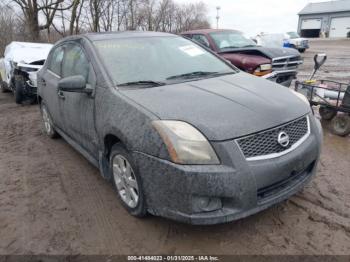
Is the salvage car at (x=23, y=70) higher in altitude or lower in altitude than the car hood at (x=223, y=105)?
lower

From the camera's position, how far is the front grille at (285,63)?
689 cm

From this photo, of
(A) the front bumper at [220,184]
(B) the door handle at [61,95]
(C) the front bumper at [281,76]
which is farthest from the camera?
(C) the front bumper at [281,76]

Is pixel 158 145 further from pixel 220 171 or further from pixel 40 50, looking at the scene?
pixel 40 50

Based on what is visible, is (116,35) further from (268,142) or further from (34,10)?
(34,10)

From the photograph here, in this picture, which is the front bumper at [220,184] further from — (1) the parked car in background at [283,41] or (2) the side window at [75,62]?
(1) the parked car in background at [283,41]

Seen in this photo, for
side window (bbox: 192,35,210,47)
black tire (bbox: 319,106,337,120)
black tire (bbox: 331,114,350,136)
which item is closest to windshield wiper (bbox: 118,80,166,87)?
black tire (bbox: 331,114,350,136)

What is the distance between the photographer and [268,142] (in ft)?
7.70

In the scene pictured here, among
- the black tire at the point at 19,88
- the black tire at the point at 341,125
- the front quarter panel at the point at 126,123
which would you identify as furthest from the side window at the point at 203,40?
the front quarter panel at the point at 126,123

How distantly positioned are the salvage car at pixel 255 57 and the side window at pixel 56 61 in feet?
11.6

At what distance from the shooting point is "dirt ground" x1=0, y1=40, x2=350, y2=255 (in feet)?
8.24

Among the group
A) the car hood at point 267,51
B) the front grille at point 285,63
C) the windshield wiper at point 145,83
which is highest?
the car hood at point 267,51

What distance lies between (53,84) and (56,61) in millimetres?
407

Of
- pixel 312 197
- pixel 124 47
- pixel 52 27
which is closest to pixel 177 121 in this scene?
pixel 124 47

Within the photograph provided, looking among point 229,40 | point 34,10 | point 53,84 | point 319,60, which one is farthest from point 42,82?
point 34,10
